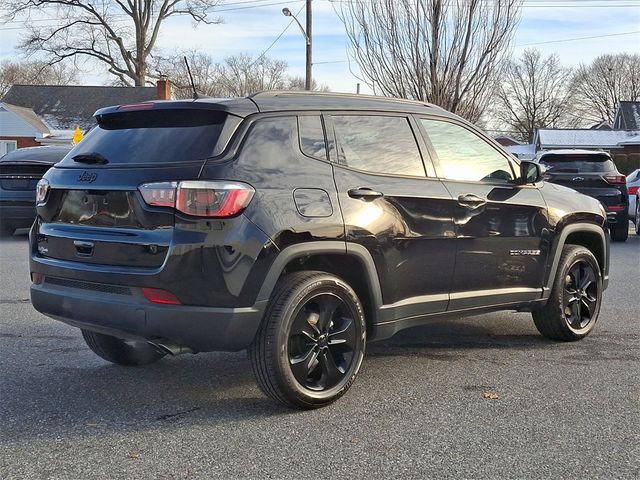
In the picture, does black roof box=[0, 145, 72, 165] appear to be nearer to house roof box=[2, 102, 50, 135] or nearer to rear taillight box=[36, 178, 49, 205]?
rear taillight box=[36, 178, 49, 205]

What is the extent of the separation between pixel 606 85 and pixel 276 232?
293ft

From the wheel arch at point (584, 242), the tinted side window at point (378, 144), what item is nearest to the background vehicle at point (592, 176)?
the wheel arch at point (584, 242)

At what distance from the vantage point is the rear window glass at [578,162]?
13.4 meters

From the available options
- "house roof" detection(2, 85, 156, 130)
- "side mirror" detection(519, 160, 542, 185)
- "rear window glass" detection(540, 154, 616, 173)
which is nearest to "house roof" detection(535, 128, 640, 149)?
"house roof" detection(2, 85, 156, 130)

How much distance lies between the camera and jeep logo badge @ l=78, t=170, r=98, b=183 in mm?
4203

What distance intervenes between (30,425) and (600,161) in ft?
39.2

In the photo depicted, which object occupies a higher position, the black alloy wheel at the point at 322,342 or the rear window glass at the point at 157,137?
the rear window glass at the point at 157,137

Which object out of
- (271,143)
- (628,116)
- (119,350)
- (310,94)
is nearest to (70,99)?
(628,116)

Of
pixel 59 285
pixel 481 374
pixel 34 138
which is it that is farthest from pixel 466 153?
pixel 34 138

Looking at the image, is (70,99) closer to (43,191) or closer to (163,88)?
(163,88)

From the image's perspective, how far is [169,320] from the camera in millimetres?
3811

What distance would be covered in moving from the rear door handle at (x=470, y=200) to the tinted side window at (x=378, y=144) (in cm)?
35

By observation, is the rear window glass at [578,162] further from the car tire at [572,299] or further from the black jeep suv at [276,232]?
the black jeep suv at [276,232]

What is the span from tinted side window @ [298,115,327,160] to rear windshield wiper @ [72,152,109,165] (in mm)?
1146
